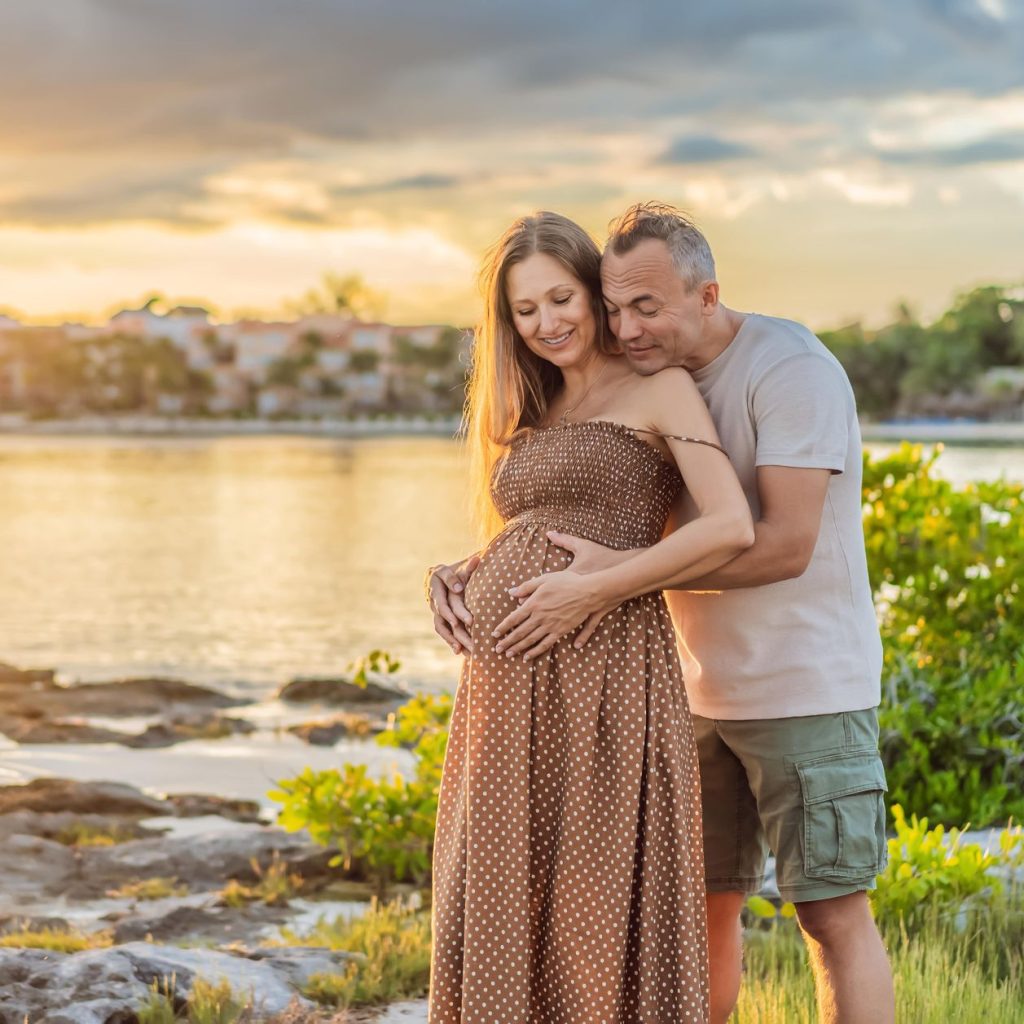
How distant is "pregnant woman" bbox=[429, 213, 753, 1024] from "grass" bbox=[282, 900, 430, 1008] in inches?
36.0

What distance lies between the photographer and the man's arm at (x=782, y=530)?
2818 mm

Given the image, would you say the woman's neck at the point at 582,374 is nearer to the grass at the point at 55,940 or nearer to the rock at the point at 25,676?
the grass at the point at 55,940

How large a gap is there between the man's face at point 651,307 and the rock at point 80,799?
5.23 m

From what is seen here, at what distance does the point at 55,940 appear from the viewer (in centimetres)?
455

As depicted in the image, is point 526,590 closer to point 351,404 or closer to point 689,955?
point 689,955

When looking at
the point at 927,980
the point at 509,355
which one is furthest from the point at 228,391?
the point at 509,355

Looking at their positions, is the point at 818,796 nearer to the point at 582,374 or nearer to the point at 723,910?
the point at 723,910

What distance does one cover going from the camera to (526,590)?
9.45ft

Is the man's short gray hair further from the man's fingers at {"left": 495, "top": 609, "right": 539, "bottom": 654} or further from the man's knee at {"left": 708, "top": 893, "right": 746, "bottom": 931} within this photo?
the man's knee at {"left": 708, "top": 893, "right": 746, "bottom": 931}

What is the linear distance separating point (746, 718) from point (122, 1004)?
166cm

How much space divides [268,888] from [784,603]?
11.8 feet

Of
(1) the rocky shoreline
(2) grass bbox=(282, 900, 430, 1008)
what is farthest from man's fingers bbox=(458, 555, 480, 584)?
(2) grass bbox=(282, 900, 430, 1008)

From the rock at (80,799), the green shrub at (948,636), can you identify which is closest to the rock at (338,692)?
the rock at (80,799)

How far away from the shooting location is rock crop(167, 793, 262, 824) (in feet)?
24.1
